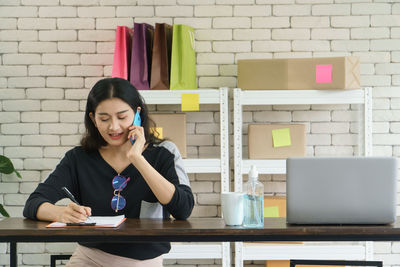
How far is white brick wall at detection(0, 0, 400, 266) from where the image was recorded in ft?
10.5

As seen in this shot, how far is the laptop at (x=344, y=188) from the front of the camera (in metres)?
1.49

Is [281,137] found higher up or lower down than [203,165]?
higher up

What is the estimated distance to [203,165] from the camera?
9.62 feet

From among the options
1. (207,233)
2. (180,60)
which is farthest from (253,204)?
(180,60)

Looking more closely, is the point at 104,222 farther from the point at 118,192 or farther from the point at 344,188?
the point at 344,188

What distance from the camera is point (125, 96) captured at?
6.25 feet

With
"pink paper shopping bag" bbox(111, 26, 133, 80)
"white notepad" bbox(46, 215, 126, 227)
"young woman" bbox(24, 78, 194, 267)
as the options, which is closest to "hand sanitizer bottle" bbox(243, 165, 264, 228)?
"young woman" bbox(24, 78, 194, 267)

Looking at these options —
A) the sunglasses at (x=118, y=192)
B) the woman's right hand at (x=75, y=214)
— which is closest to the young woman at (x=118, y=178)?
the sunglasses at (x=118, y=192)

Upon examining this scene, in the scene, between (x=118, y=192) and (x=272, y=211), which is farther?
(x=272, y=211)

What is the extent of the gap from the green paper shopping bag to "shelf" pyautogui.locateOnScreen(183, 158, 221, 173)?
469mm

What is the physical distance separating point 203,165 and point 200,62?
2.49ft

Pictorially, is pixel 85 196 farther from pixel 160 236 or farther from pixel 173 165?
pixel 160 236

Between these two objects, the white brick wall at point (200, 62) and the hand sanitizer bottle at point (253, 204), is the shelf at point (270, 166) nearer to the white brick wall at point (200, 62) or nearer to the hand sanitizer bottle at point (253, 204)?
the white brick wall at point (200, 62)

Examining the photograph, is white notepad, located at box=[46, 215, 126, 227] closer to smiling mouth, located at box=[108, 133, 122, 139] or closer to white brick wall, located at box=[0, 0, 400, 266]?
smiling mouth, located at box=[108, 133, 122, 139]
